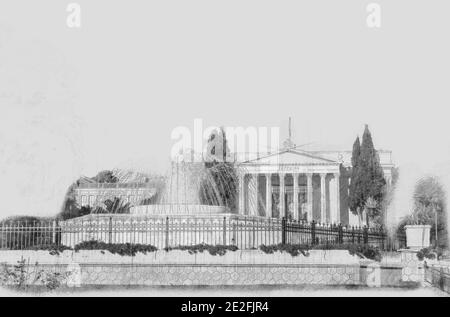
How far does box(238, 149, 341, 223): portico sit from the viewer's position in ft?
241

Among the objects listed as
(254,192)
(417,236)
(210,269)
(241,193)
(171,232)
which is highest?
(254,192)

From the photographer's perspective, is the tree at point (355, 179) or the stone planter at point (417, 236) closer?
the stone planter at point (417, 236)

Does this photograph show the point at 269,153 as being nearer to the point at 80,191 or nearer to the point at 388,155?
the point at 388,155

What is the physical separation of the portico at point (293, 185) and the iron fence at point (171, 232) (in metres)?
48.3

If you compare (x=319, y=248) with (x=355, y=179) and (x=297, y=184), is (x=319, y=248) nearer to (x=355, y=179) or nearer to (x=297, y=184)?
(x=355, y=179)

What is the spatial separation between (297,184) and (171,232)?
5251cm

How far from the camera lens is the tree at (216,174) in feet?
119

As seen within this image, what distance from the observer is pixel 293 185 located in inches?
3014

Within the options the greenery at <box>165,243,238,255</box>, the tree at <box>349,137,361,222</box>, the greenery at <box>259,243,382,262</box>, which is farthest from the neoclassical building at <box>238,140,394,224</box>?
the greenery at <box>165,243,238,255</box>

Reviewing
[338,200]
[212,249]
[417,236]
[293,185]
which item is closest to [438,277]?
[417,236]

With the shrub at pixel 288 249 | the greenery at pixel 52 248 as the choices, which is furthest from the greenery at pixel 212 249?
the greenery at pixel 52 248

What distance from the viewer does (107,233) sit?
913 inches

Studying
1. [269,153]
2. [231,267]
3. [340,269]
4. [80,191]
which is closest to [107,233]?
[231,267]

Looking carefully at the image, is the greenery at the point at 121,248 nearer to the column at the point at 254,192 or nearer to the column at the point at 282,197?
the column at the point at 282,197
